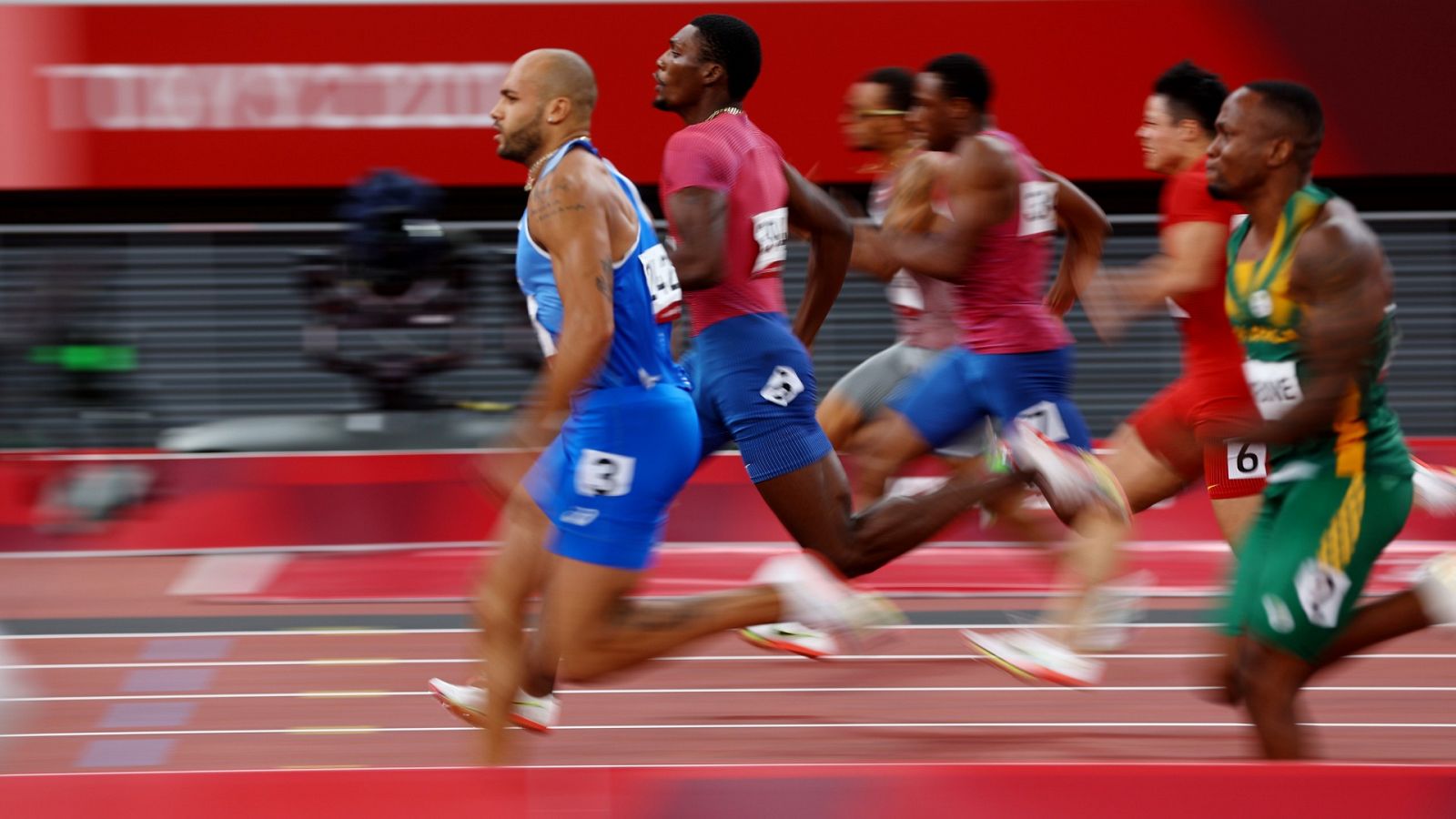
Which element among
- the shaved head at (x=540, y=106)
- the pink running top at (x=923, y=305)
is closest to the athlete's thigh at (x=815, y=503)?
the shaved head at (x=540, y=106)

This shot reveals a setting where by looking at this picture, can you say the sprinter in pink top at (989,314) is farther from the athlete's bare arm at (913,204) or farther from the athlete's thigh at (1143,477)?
the athlete's thigh at (1143,477)

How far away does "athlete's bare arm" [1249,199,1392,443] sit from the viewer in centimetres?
454

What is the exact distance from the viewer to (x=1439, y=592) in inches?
186

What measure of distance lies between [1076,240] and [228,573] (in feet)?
15.0

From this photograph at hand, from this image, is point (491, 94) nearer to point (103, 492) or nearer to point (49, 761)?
point (103, 492)

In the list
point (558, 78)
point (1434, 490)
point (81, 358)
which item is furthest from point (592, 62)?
point (1434, 490)

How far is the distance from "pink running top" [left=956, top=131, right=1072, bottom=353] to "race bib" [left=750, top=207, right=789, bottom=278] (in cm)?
95

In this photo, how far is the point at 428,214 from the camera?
11.1m

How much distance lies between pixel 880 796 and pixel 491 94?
10.0 metres

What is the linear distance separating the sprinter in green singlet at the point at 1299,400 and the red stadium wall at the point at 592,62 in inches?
337

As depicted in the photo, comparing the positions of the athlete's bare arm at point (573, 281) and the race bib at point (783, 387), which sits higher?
the athlete's bare arm at point (573, 281)

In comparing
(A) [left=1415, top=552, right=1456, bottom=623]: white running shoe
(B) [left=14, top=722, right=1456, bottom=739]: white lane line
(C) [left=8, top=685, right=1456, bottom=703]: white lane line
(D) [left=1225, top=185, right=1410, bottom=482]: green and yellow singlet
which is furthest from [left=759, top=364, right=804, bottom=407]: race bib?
(A) [left=1415, top=552, right=1456, bottom=623]: white running shoe

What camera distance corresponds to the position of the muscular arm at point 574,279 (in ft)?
15.7

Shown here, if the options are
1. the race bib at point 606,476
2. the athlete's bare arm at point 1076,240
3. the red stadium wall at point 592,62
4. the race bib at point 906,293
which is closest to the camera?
the race bib at point 606,476
